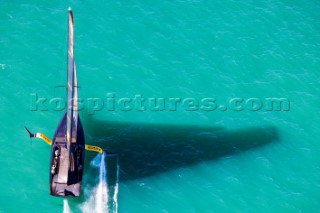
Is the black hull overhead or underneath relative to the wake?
overhead

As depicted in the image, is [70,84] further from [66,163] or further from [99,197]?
[99,197]

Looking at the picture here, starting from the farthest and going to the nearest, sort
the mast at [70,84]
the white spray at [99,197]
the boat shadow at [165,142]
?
the boat shadow at [165,142]
the white spray at [99,197]
the mast at [70,84]

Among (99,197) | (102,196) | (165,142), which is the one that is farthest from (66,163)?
(165,142)

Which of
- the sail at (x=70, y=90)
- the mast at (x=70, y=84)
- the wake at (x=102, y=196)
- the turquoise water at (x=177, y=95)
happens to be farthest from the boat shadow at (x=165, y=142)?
the mast at (x=70, y=84)

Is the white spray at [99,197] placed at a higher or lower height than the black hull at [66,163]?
lower

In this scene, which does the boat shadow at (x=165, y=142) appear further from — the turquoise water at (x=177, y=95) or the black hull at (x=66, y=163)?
the black hull at (x=66, y=163)

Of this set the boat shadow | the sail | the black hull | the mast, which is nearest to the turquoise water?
the boat shadow

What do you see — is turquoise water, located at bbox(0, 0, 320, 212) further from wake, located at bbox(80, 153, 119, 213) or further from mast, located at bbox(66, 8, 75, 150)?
mast, located at bbox(66, 8, 75, 150)
